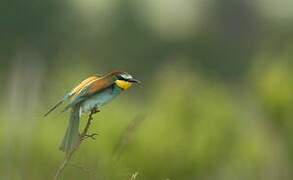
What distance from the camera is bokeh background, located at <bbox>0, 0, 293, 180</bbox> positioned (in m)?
4.90

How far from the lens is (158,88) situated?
17.4m

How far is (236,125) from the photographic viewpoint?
1658 centimetres

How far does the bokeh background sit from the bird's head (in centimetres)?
8

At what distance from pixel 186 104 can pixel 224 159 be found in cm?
130

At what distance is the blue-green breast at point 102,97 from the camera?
7.17ft

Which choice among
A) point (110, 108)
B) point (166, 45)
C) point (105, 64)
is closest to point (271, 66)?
point (110, 108)

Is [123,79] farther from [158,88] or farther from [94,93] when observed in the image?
[158,88]

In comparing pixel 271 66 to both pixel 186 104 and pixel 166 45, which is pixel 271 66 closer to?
pixel 186 104

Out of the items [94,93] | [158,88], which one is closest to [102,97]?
[94,93]

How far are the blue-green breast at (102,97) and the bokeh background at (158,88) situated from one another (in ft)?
0.23

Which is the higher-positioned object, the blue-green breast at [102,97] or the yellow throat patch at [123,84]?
the yellow throat patch at [123,84]

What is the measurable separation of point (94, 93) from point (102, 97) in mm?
17

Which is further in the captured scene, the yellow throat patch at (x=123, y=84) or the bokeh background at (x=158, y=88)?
the bokeh background at (x=158, y=88)

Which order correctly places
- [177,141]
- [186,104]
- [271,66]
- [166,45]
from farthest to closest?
[166,45]
[271,66]
[186,104]
[177,141]
